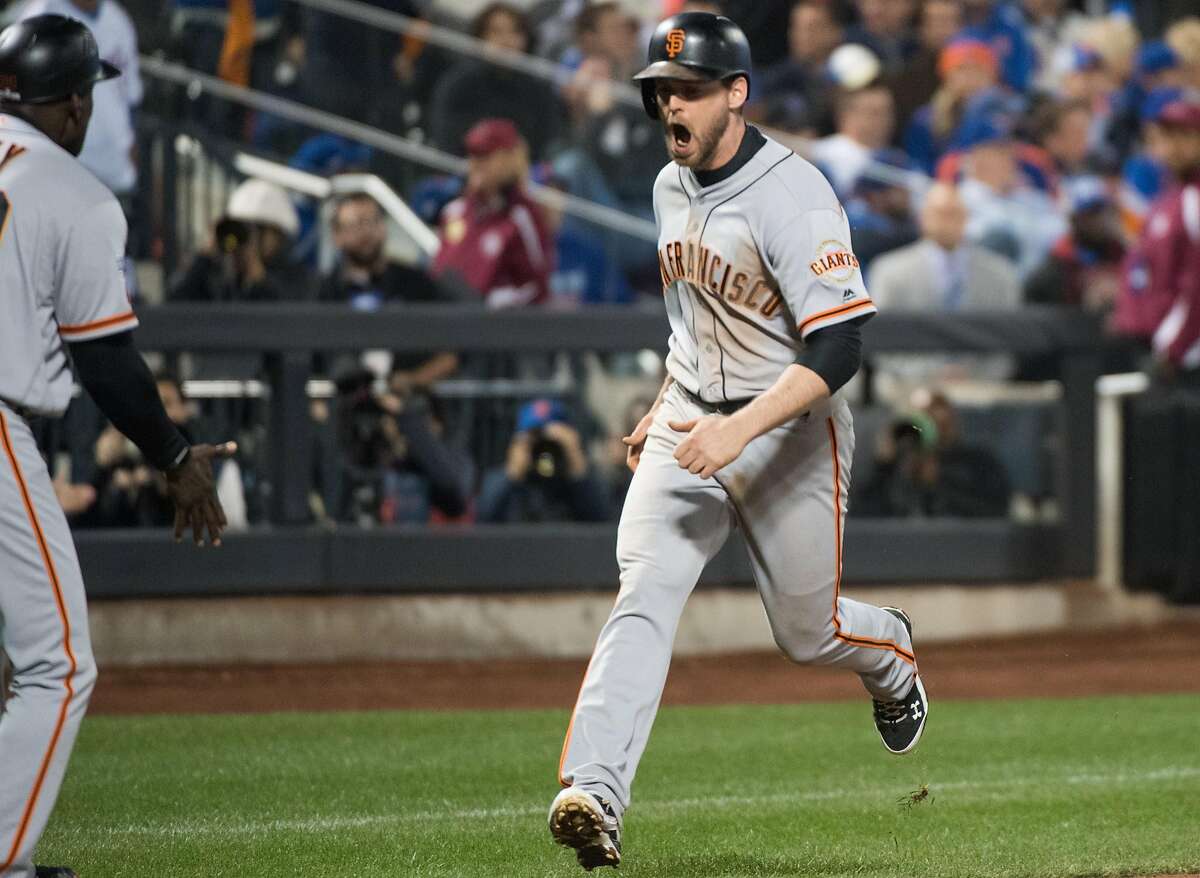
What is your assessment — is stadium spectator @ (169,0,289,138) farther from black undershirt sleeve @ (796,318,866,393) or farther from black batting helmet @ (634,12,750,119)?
black undershirt sleeve @ (796,318,866,393)

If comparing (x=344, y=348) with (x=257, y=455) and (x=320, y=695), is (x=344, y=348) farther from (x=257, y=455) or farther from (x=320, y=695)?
(x=320, y=695)

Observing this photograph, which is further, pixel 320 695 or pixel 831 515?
pixel 320 695

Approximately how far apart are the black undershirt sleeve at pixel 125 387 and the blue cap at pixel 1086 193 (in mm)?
8746

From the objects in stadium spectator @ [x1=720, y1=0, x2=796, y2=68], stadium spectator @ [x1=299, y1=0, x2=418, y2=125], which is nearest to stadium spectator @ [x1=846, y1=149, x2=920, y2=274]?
stadium spectator @ [x1=720, y1=0, x2=796, y2=68]

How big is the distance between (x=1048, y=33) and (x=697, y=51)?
12498 millimetres

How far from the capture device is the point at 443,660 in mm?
10141

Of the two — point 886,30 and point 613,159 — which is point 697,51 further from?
point 886,30

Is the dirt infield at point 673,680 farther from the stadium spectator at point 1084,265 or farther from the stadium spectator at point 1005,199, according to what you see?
the stadium spectator at point 1005,199

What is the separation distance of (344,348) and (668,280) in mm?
5281

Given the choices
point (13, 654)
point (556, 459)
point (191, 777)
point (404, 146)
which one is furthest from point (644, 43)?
point (13, 654)

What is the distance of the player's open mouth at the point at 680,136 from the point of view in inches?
189

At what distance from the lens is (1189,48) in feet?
48.5

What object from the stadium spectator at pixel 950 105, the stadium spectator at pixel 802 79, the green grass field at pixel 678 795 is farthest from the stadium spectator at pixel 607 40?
the green grass field at pixel 678 795

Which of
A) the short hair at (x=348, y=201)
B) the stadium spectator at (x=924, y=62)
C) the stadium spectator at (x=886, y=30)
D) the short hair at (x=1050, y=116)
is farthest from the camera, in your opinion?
the stadium spectator at (x=886, y=30)
